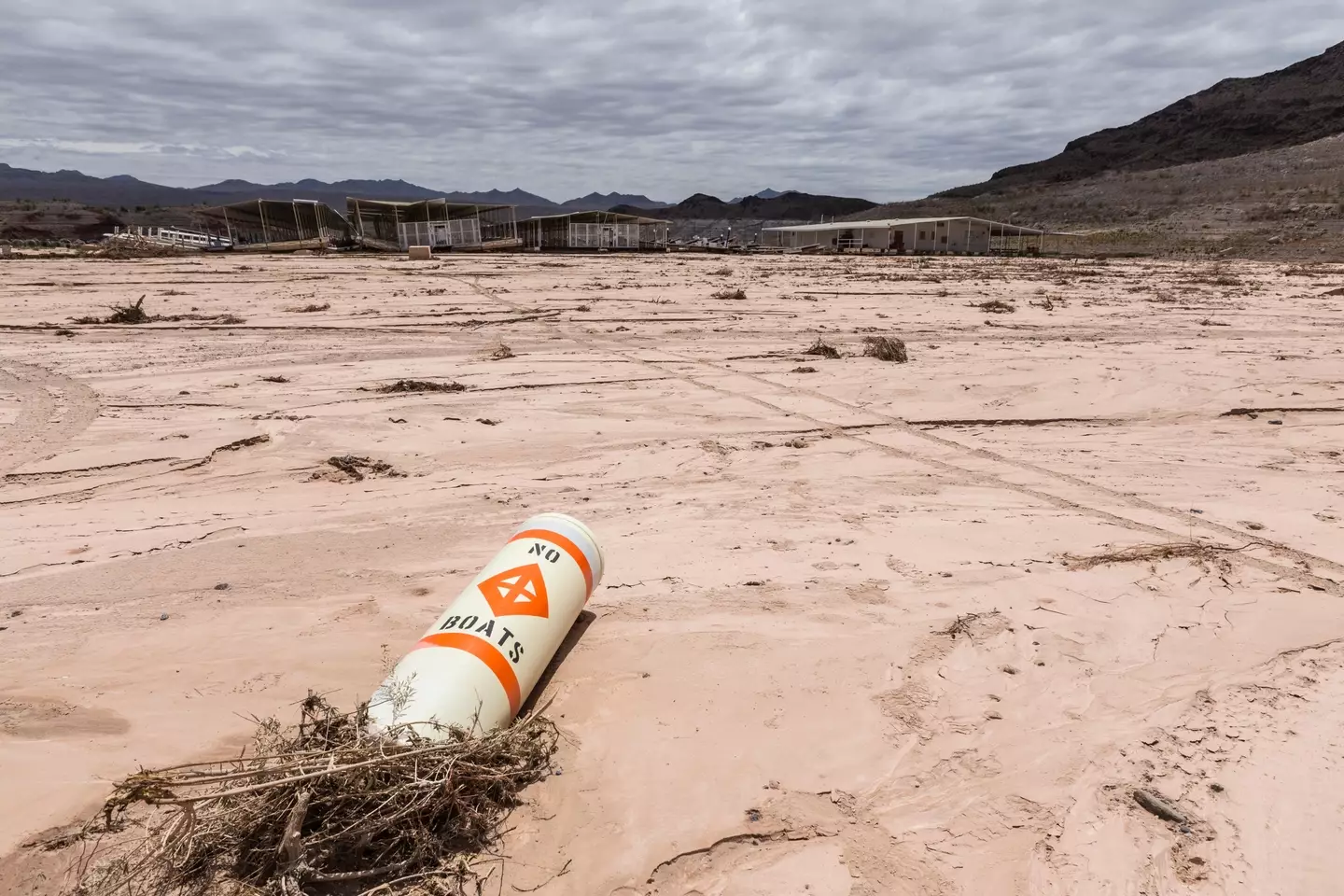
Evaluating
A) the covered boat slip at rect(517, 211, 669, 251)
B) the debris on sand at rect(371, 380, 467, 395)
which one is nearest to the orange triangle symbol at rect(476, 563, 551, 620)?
the debris on sand at rect(371, 380, 467, 395)

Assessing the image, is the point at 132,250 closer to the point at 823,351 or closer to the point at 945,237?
the point at 823,351

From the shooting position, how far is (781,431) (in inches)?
280

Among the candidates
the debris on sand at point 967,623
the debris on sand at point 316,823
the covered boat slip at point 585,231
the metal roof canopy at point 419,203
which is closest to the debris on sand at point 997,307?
the debris on sand at point 967,623

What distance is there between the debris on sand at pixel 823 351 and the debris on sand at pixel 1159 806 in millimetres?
8115

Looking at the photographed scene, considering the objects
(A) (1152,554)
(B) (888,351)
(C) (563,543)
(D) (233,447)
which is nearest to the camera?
(C) (563,543)

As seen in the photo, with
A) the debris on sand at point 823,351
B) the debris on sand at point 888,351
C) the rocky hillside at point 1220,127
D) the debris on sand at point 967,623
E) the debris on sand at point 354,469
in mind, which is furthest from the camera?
the rocky hillside at point 1220,127

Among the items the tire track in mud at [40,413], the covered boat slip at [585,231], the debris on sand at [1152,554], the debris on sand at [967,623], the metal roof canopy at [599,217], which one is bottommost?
the debris on sand at [967,623]

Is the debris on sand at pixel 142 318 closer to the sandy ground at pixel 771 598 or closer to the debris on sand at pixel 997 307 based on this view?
the sandy ground at pixel 771 598

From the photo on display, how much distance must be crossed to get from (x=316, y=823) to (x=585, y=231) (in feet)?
156

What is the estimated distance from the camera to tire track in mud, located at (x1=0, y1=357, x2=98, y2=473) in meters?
6.14

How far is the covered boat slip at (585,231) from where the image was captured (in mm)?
47094

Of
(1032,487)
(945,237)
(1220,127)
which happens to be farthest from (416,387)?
(1220,127)

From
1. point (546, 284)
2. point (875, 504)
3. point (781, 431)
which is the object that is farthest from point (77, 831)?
point (546, 284)

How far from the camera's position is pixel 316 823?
87.7 inches
